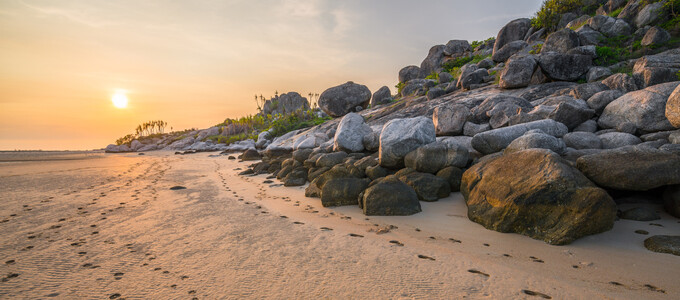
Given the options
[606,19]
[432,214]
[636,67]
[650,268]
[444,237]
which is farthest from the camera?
[606,19]

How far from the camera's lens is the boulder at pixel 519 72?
15.0 meters

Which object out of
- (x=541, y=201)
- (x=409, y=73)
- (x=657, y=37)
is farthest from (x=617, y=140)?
(x=409, y=73)

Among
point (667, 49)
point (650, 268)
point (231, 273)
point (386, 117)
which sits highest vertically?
point (667, 49)

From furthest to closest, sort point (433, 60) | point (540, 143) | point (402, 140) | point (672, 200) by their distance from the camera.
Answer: point (433, 60)
point (402, 140)
point (540, 143)
point (672, 200)

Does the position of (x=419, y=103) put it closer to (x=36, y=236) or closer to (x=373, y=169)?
(x=373, y=169)

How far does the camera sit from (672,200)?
5.07m

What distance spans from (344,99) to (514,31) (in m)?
19.2

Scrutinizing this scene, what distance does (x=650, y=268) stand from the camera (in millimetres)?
3594

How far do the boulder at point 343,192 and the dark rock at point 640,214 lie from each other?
17.5 ft

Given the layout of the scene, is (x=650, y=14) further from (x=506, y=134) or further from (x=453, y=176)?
(x=453, y=176)

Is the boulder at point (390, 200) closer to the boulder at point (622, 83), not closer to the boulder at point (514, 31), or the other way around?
the boulder at point (622, 83)

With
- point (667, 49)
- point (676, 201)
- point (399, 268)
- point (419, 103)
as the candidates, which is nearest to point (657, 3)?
point (667, 49)

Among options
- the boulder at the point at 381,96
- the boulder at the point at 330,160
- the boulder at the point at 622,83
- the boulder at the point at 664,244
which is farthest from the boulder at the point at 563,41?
the boulder at the point at 664,244

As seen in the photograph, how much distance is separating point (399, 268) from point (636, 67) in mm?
16849
